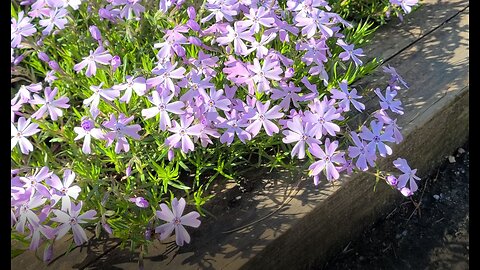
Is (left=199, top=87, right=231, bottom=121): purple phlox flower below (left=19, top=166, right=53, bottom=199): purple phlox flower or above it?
above

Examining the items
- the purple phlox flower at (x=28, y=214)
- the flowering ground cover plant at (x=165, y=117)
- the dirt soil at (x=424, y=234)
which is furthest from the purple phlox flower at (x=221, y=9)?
the dirt soil at (x=424, y=234)

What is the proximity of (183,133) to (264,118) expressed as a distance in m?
0.24

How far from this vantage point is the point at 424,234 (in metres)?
2.12

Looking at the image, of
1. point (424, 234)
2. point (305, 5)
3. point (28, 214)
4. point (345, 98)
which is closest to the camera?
point (28, 214)

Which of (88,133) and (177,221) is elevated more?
(88,133)

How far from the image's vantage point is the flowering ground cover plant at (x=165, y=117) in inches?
59.2

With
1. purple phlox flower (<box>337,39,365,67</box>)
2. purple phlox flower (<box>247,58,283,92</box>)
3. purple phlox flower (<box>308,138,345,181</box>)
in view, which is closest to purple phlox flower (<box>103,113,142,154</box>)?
purple phlox flower (<box>247,58,283,92</box>)

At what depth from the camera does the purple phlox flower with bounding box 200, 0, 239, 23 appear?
5.77 feet

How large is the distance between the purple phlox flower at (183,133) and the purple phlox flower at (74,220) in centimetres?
27

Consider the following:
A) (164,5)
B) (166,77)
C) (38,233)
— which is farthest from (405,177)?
(38,233)

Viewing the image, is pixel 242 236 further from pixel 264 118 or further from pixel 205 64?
pixel 205 64

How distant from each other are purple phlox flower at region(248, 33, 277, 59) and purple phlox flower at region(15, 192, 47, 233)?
73 cm

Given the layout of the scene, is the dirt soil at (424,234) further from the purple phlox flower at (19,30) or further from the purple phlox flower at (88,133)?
the purple phlox flower at (19,30)

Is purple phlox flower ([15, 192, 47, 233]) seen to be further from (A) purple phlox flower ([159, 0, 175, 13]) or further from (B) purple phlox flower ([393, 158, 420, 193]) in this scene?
(B) purple phlox flower ([393, 158, 420, 193])
